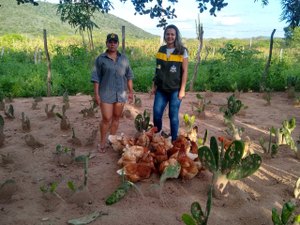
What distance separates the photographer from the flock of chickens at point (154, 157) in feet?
11.4

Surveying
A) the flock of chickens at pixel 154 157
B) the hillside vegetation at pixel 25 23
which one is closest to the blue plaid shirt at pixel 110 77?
the flock of chickens at pixel 154 157

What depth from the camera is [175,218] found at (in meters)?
2.93

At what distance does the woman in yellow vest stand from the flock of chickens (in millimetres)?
583

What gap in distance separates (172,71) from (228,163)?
5.04 feet

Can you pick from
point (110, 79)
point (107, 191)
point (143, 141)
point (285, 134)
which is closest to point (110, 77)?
point (110, 79)

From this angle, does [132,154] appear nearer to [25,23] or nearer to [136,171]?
[136,171]

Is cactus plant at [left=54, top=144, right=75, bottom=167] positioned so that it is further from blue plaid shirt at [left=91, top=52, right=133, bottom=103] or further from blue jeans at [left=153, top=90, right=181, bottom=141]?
blue jeans at [left=153, top=90, right=181, bottom=141]

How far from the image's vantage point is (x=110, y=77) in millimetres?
4164

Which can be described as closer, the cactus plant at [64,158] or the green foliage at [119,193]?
the green foliage at [119,193]

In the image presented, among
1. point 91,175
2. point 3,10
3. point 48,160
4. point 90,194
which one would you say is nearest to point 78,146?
point 48,160

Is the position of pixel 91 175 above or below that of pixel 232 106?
below

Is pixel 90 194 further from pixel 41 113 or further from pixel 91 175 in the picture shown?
pixel 41 113

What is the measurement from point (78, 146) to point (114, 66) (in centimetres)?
126

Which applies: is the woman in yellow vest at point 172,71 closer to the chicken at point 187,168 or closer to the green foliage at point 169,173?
the chicken at point 187,168
